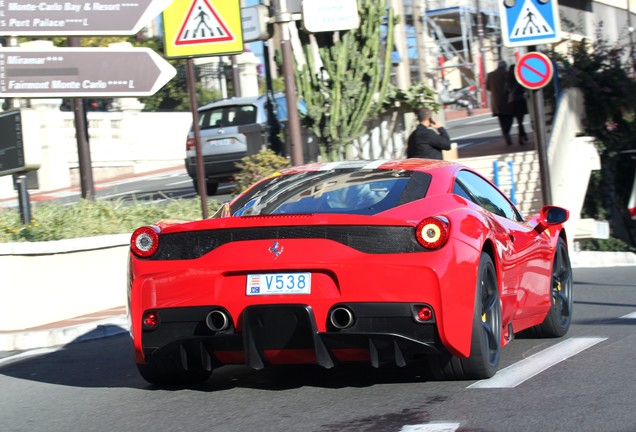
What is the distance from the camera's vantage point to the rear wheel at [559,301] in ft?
27.3

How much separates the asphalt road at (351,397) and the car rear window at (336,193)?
101cm

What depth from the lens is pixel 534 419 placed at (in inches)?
218

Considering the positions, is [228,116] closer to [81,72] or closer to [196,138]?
[196,138]

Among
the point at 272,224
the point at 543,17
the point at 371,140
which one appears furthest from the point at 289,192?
the point at 371,140

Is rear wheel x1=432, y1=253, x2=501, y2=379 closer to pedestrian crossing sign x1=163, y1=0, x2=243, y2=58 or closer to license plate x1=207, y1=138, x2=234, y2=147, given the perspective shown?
pedestrian crossing sign x1=163, y1=0, x2=243, y2=58

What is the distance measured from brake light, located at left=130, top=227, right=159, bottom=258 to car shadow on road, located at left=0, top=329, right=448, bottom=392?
0.94 m

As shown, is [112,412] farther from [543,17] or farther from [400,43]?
[400,43]

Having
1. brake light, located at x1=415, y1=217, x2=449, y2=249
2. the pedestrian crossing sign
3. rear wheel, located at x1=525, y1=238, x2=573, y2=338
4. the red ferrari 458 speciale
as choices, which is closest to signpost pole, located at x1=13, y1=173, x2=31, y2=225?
the pedestrian crossing sign

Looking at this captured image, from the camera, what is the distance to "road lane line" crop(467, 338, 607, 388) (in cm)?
655

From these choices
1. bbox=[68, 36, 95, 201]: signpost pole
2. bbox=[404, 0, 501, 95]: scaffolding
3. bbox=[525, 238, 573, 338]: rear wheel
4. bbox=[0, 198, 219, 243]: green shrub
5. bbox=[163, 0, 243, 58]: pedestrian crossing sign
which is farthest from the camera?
bbox=[404, 0, 501, 95]: scaffolding

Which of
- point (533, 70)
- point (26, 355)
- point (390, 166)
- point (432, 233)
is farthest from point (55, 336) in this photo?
point (533, 70)

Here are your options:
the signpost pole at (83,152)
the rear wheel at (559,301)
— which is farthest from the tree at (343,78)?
the rear wheel at (559,301)

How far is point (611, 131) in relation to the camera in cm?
2178

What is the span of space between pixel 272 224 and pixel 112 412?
134cm
